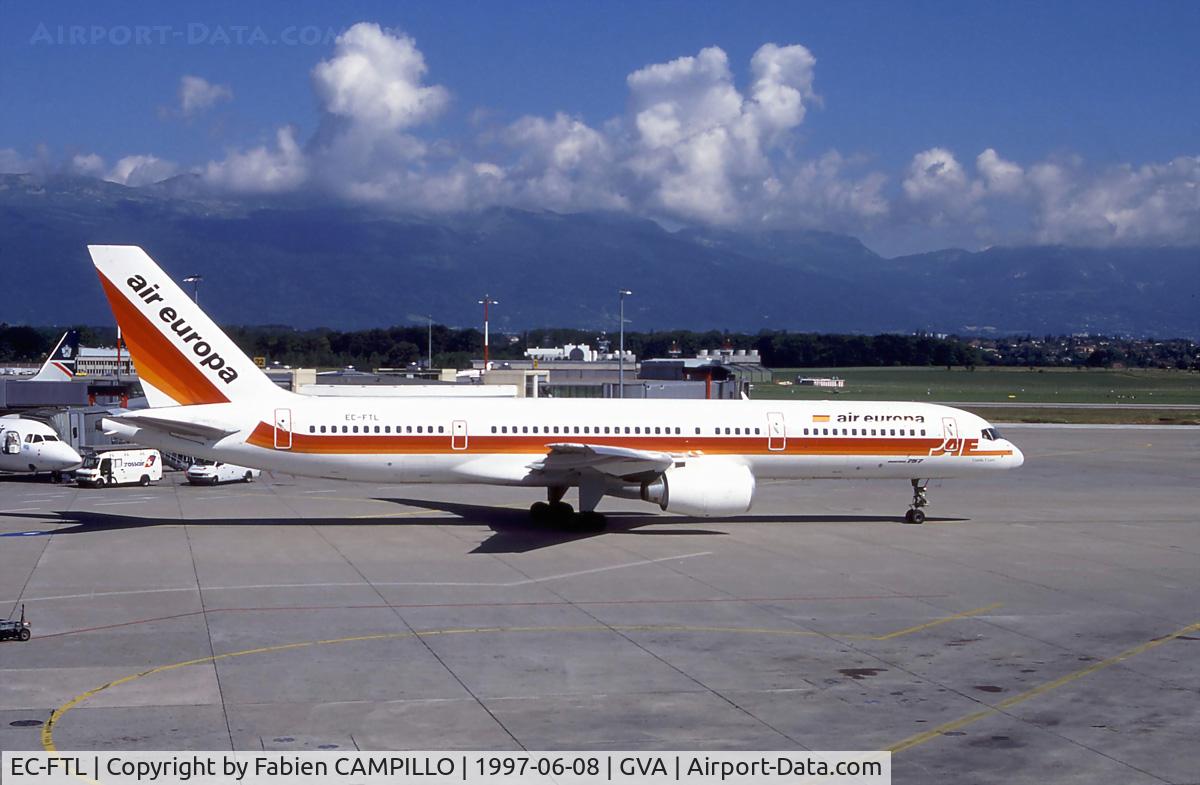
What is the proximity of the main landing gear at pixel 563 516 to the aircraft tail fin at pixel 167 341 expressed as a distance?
8.66 m

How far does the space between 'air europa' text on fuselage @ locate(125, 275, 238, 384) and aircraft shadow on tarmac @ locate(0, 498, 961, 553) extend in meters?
4.81

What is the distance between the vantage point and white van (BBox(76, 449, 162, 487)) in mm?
45719

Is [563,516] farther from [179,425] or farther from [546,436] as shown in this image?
[179,425]

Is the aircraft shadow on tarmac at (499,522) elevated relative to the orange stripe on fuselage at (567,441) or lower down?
lower down

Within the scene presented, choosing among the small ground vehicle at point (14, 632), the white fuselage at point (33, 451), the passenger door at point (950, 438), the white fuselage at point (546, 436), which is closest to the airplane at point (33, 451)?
the white fuselage at point (33, 451)

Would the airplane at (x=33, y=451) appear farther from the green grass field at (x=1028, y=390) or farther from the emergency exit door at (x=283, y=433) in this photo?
the green grass field at (x=1028, y=390)

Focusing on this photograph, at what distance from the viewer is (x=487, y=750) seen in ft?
47.8

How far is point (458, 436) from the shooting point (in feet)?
112

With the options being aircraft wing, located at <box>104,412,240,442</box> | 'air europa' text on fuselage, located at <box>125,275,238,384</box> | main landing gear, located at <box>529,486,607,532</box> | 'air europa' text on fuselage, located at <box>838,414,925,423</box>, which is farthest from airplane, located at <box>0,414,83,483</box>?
'air europa' text on fuselage, located at <box>838,414,925,423</box>

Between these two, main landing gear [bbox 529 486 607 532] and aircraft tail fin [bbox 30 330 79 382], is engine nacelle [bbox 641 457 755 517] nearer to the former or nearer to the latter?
main landing gear [bbox 529 486 607 532]

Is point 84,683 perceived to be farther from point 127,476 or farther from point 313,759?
point 127,476

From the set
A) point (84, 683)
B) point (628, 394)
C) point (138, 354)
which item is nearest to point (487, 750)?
point (84, 683)

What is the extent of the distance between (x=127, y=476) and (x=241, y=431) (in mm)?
16331

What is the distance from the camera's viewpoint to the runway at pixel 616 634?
1540 centimetres
